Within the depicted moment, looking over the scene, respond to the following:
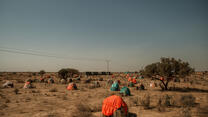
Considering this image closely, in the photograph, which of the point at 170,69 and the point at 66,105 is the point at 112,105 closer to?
the point at 66,105

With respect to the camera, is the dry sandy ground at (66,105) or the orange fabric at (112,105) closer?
the orange fabric at (112,105)

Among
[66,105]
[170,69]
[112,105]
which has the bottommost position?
[66,105]

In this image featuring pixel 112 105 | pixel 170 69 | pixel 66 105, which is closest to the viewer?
pixel 112 105

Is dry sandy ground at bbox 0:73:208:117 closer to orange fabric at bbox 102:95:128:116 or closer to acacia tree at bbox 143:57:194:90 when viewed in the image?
orange fabric at bbox 102:95:128:116

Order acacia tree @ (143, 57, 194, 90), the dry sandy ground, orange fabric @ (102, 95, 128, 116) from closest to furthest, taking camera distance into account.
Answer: orange fabric @ (102, 95, 128, 116), the dry sandy ground, acacia tree @ (143, 57, 194, 90)

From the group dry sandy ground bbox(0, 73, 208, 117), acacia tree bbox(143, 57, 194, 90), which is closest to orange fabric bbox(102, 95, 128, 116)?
dry sandy ground bbox(0, 73, 208, 117)

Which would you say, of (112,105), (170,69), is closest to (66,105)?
(112,105)

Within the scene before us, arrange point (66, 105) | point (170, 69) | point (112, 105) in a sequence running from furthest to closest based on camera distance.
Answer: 1. point (170, 69)
2. point (66, 105)
3. point (112, 105)

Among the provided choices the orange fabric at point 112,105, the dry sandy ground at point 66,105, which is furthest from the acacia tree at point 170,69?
the orange fabric at point 112,105

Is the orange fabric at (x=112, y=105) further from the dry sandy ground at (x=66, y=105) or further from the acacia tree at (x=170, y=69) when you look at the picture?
the acacia tree at (x=170, y=69)

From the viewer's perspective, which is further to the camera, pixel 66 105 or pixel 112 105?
pixel 66 105

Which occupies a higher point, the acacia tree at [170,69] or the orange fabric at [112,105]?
the acacia tree at [170,69]

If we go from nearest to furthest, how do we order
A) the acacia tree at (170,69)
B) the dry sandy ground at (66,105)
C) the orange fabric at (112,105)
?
the orange fabric at (112,105)
the dry sandy ground at (66,105)
the acacia tree at (170,69)

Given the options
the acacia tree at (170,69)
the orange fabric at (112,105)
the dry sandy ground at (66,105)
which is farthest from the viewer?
the acacia tree at (170,69)
